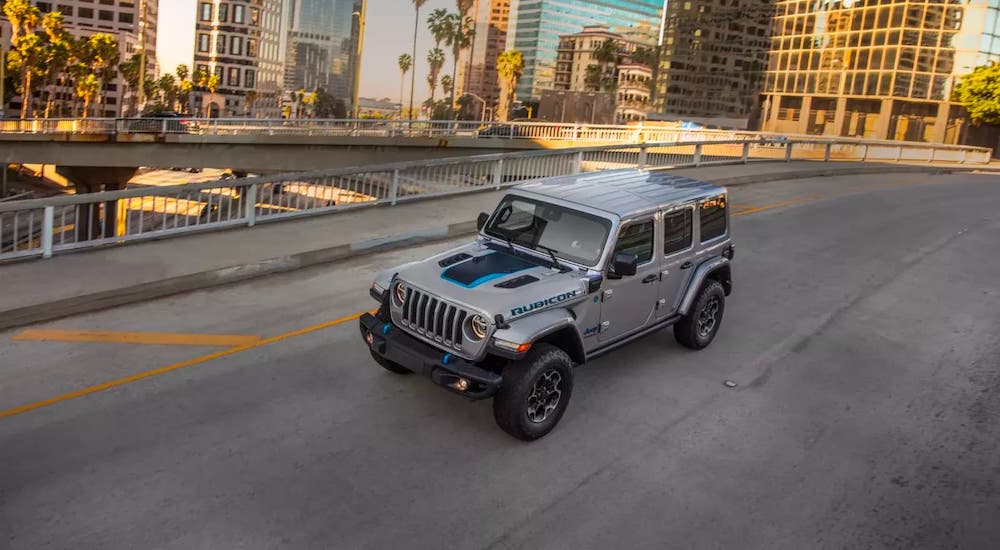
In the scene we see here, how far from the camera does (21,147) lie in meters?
41.0

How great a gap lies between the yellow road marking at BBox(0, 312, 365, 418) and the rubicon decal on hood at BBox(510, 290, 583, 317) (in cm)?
353

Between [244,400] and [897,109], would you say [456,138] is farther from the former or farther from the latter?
[897,109]

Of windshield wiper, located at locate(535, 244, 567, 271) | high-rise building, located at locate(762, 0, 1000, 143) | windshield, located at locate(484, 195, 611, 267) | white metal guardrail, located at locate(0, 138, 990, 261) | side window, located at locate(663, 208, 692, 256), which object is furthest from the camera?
high-rise building, located at locate(762, 0, 1000, 143)

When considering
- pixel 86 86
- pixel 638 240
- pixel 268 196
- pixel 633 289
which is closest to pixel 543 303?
pixel 633 289

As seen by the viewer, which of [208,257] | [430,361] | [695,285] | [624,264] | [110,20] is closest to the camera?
[430,361]

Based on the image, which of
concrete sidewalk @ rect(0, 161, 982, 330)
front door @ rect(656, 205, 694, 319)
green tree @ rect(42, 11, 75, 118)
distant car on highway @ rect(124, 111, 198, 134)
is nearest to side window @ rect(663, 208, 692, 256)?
front door @ rect(656, 205, 694, 319)

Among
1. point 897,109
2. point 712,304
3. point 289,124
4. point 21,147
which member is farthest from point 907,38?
point 712,304

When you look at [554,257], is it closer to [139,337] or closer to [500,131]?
[139,337]

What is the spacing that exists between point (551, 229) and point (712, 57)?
150728 millimetres

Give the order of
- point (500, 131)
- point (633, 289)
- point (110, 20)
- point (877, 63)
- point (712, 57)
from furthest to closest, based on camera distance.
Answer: point (110, 20) < point (712, 57) < point (877, 63) < point (500, 131) < point (633, 289)

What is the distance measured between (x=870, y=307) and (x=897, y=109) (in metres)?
91.1

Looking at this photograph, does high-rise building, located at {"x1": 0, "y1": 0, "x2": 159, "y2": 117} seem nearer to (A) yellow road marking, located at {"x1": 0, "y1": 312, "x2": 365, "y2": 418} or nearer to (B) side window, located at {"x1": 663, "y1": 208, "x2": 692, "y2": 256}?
(A) yellow road marking, located at {"x1": 0, "y1": 312, "x2": 365, "y2": 418}

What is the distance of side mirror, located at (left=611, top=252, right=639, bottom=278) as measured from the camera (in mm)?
6945

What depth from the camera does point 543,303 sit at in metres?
6.53
